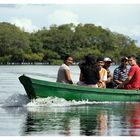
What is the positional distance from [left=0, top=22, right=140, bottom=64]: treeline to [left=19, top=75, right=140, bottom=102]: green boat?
48309mm

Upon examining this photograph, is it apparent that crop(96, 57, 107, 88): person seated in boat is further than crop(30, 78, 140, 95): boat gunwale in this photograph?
Yes

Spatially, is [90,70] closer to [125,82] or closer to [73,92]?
[73,92]

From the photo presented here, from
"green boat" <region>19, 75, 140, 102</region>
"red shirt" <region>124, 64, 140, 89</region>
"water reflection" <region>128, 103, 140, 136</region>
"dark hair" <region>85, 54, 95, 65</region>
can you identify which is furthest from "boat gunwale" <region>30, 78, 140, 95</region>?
"dark hair" <region>85, 54, 95, 65</region>

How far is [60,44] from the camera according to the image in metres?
83.9

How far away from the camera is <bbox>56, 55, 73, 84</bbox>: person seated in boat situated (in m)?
17.8

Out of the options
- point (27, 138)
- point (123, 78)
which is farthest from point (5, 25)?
point (27, 138)

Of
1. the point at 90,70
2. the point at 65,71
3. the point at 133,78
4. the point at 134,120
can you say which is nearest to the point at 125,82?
the point at 133,78

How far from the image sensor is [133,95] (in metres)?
19.4

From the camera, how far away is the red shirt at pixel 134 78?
1883 cm

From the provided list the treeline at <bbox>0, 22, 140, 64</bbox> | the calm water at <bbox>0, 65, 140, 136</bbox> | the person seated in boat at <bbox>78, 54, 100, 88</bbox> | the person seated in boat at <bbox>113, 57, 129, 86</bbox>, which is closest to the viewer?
the calm water at <bbox>0, 65, 140, 136</bbox>

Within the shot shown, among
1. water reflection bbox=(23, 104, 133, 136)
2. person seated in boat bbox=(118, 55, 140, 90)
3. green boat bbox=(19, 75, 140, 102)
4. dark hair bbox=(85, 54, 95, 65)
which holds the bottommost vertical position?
water reflection bbox=(23, 104, 133, 136)

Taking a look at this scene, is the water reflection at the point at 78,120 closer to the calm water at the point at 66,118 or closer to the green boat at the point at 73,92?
the calm water at the point at 66,118

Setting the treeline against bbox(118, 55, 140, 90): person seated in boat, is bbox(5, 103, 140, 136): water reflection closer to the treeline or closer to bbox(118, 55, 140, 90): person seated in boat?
bbox(118, 55, 140, 90): person seated in boat

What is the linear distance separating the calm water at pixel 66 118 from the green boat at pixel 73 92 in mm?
156
